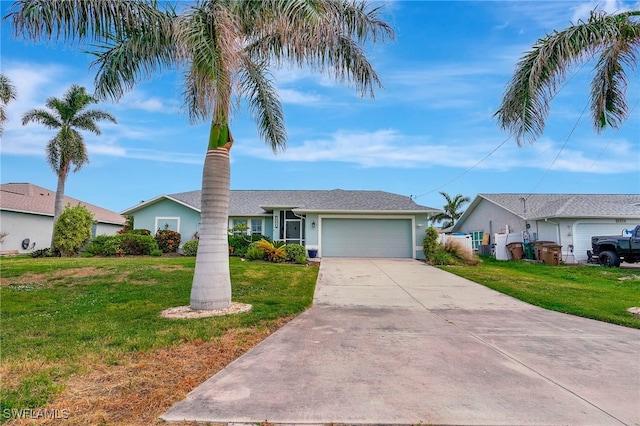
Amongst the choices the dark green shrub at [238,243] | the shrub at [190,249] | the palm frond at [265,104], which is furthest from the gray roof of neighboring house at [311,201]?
the palm frond at [265,104]

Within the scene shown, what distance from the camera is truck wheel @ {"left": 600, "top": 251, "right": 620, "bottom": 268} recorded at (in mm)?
15055

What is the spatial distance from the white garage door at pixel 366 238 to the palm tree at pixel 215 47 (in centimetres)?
1110

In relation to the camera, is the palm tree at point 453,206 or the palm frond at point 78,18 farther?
the palm tree at point 453,206

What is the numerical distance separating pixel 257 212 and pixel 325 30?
15.0 metres

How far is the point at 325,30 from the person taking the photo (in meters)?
6.05

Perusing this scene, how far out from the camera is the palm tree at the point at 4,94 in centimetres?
1573

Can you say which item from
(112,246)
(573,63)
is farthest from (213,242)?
(112,246)

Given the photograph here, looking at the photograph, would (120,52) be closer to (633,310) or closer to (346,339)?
(346,339)

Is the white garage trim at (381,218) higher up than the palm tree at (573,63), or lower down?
lower down

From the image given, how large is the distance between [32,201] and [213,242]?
24.8 metres

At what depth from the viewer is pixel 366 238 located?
1833 centimetres

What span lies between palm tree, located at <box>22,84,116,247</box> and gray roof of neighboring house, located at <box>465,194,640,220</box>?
26501mm

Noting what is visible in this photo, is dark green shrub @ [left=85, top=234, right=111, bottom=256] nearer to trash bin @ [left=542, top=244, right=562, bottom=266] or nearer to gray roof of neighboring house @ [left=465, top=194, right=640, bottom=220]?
trash bin @ [left=542, top=244, right=562, bottom=266]

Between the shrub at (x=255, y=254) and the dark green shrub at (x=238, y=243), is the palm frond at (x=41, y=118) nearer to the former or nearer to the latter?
the dark green shrub at (x=238, y=243)
